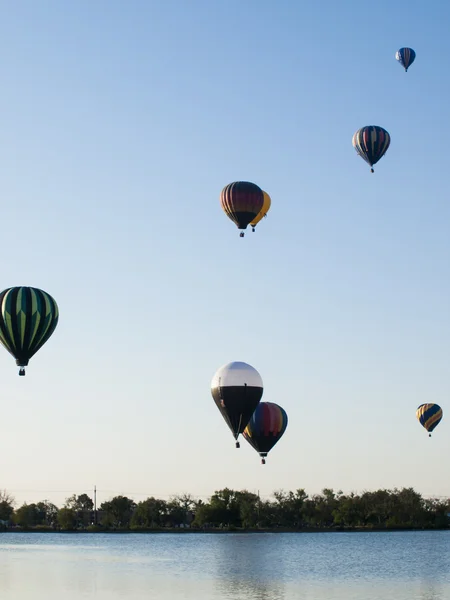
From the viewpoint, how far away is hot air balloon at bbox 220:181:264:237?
65438 millimetres

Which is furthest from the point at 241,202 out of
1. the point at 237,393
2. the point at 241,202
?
the point at 237,393

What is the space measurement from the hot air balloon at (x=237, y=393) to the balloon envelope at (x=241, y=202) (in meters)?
10.3

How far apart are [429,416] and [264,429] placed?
34954 millimetres

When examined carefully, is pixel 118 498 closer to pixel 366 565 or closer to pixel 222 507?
pixel 222 507

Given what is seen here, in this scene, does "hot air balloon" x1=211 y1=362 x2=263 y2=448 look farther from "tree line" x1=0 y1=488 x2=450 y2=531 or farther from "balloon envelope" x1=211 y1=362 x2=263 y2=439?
"tree line" x1=0 y1=488 x2=450 y2=531

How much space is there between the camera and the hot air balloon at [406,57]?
266 feet

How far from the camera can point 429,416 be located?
96.5 metres

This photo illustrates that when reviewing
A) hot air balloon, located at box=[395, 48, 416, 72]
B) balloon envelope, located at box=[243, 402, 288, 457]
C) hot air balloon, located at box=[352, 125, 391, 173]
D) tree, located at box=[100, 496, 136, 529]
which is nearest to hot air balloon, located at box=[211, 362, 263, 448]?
balloon envelope, located at box=[243, 402, 288, 457]

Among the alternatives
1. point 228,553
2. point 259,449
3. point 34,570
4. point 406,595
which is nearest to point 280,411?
point 259,449

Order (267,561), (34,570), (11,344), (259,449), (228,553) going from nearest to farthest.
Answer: (11,344), (259,449), (34,570), (267,561), (228,553)

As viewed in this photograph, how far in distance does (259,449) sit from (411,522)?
105419 mm

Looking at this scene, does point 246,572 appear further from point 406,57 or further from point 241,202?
point 406,57

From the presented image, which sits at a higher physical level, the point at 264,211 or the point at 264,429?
the point at 264,211

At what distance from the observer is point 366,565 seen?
81.1 m
